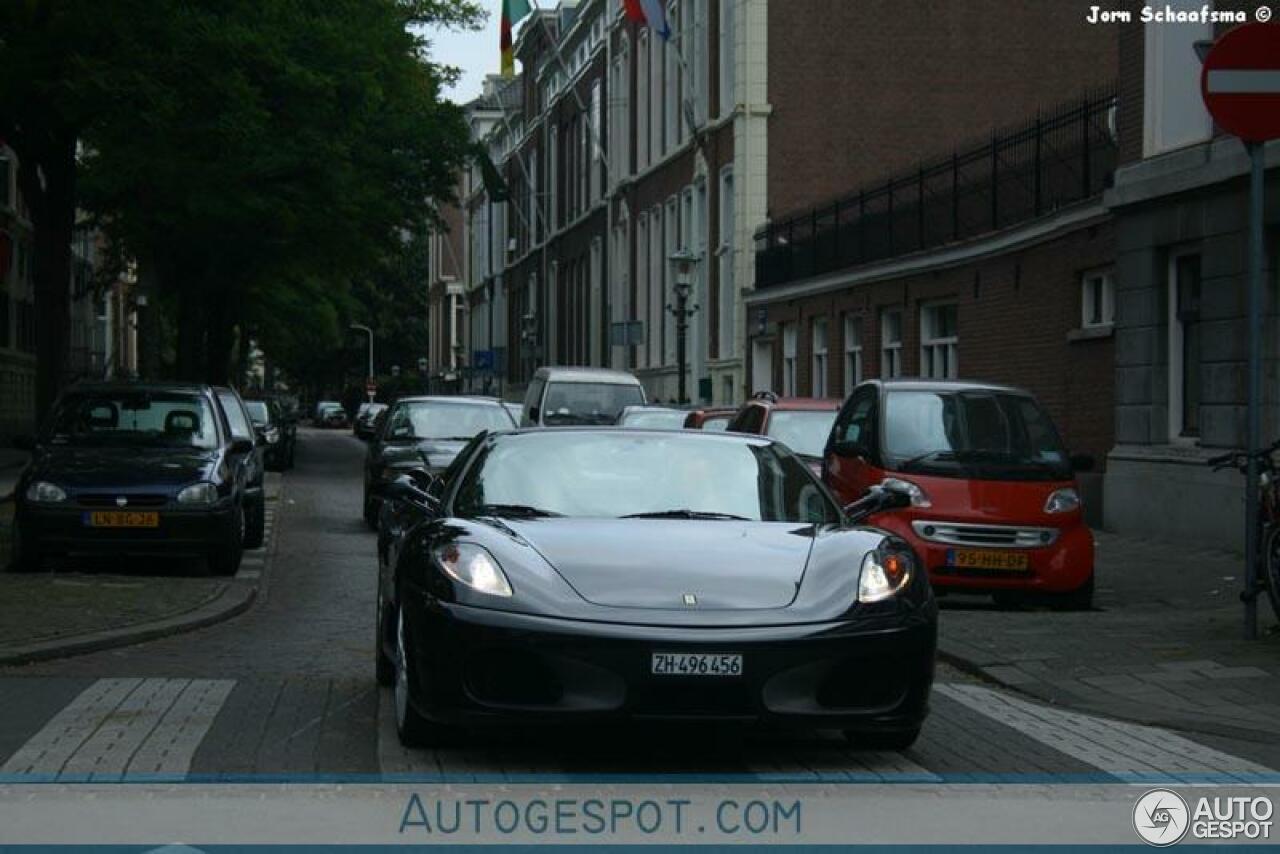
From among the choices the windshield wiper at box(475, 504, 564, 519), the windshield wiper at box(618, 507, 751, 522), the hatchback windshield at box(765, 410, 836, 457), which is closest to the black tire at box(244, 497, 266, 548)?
the hatchback windshield at box(765, 410, 836, 457)

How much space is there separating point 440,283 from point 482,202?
58.3ft

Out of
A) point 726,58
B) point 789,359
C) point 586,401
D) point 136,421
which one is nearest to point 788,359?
point 789,359

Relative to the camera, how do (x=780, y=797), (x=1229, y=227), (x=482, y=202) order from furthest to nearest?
(x=482, y=202) < (x=1229, y=227) < (x=780, y=797)

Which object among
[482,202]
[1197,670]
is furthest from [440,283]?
[1197,670]

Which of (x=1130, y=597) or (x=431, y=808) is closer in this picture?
(x=431, y=808)

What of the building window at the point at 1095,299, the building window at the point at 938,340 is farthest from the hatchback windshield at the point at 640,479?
the building window at the point at 938,340

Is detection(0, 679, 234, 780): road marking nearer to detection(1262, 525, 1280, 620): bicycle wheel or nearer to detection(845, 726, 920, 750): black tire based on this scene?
detection(845, 726, 920, 750): black tire

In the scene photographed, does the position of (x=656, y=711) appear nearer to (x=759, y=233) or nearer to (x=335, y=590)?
(x=335, y=590)

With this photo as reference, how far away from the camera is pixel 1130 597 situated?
15.2m

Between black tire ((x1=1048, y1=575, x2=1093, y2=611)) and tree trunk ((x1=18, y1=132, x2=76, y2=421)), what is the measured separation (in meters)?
13.9

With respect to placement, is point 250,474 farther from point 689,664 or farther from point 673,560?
point 689,664

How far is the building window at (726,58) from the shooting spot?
43.2 meters

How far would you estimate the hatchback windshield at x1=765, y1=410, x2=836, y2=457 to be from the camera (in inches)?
708

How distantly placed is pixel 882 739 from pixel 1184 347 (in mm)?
13596
